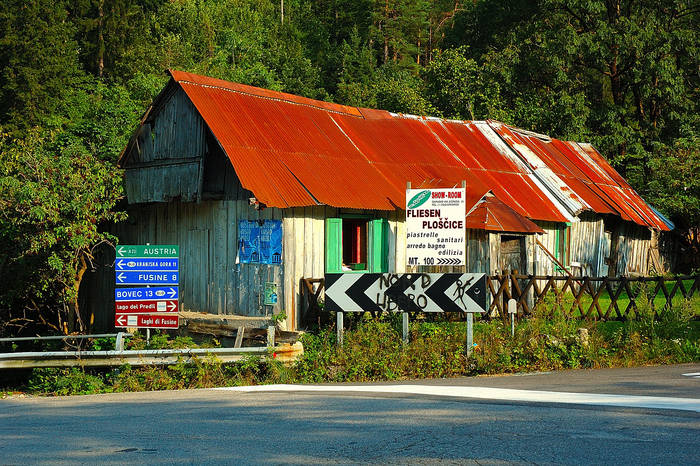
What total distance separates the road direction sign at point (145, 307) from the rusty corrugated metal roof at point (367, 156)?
128 inches

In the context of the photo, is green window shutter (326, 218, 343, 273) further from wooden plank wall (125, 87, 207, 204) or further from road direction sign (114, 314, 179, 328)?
road direction sign (114, 314, 179, 328)

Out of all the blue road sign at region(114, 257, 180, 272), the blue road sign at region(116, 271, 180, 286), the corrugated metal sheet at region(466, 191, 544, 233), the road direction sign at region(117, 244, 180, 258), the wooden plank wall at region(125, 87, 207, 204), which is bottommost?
the blue road sign at region(116, 271, 180, 286)

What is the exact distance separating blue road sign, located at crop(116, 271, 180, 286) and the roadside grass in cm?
127

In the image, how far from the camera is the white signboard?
15375mm

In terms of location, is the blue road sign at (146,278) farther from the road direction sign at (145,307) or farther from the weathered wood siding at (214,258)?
the weathered wood siding at (214,258)

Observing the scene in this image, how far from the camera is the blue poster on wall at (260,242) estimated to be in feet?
Answer: 62.5

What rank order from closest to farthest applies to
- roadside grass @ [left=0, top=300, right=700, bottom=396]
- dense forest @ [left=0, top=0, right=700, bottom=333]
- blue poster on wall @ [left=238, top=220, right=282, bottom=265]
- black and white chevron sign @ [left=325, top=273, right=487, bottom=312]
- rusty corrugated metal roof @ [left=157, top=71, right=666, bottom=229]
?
roadside grass @ [left=0, top=300, right=700, bottom=396] < black and white chevron sign @ [left=325, top=273, right=487, bottom=312] < blue poster on wall @ [left=238, top=220, right=282, bottom=265] < rusty corrugated metal roof @ [left=157, top=71, right=666, bottom=229] < dense forest @ [left=0, top=0, right=700, bottom=333]

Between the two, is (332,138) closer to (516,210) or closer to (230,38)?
(516,210)

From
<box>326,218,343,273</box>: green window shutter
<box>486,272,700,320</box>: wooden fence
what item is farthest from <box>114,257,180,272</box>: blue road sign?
<box>486,272,700,320</box>: wooden fence

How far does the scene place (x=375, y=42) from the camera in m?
79.2

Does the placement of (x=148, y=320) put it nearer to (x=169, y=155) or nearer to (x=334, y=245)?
(x=334, y=245)

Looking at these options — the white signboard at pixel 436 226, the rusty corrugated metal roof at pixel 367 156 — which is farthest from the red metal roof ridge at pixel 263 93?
the white signboard at pixel 436 226

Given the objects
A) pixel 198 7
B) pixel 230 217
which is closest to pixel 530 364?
pixel 230 217

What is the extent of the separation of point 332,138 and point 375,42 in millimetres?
58759
